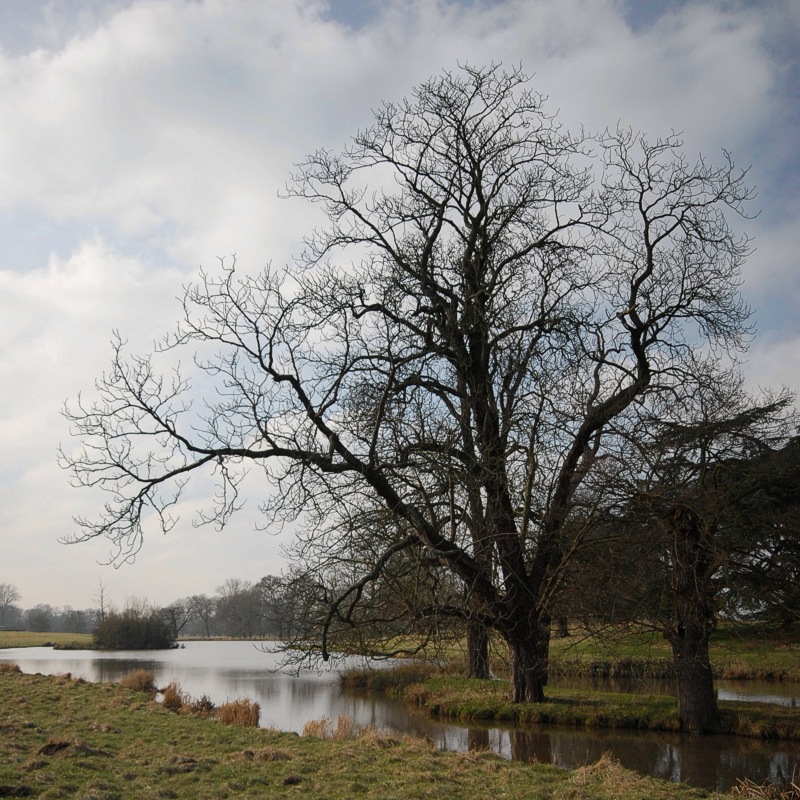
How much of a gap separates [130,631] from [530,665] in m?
36.0

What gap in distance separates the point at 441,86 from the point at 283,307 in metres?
5.79

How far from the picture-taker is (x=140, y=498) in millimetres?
10812

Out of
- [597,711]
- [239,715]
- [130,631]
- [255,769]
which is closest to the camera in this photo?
[255,769]

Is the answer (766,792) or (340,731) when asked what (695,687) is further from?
(340,731)

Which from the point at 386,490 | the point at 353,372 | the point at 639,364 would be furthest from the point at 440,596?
the point at 639,364

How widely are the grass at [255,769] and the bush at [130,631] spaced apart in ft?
114

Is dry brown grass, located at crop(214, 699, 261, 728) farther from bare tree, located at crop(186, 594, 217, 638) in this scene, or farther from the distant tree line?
bare tree, located at crop(186, 594, 217, 638)

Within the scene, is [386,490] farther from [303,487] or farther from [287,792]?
[287,792]

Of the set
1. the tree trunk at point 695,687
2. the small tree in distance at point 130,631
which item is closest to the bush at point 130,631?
the small tree in distance at point 130,631

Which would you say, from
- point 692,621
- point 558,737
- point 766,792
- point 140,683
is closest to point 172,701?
point 140,683

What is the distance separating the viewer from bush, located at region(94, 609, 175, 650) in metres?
44.7

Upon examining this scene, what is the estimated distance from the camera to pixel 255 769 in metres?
8.52

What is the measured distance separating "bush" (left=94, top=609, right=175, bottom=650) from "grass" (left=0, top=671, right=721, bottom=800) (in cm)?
3478

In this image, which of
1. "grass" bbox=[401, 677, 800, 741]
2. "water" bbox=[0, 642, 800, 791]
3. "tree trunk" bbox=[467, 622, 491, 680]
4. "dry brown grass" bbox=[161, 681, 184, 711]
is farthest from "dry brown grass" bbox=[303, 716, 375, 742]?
"dry brown grass" bbox=[161, 681, 184, 711]
